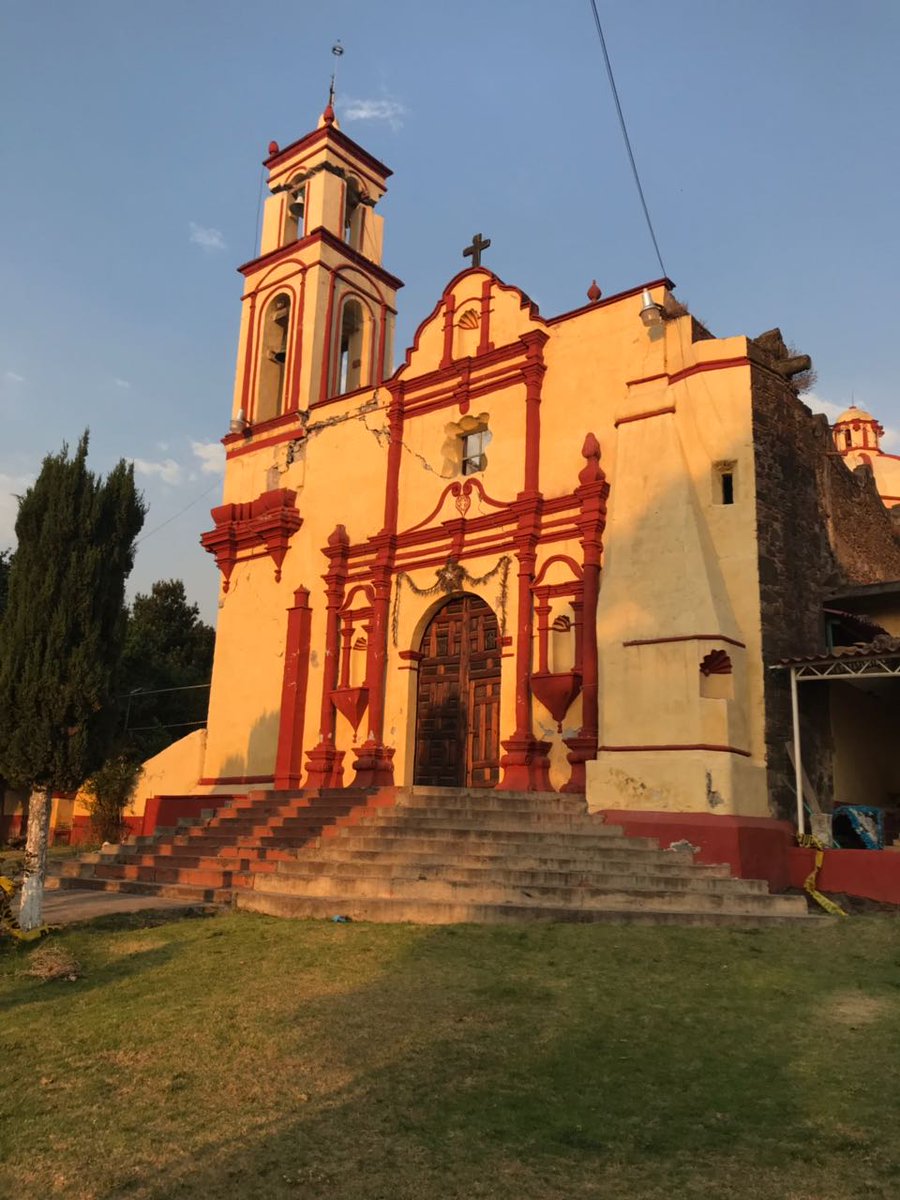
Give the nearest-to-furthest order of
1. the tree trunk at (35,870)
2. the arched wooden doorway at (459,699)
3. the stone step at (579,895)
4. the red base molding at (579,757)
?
the tree trunk at (35,870) < the stone step at (579,895) < the red base molding at (579,757) < the arched wooden doorway at (459,699)

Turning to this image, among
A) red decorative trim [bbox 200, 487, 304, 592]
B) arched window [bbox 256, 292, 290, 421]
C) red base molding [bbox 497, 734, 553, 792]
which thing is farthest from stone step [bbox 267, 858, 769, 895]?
→ arched window [bbox 256, 292, 290, 421]

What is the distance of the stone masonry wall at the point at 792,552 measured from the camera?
435 inches

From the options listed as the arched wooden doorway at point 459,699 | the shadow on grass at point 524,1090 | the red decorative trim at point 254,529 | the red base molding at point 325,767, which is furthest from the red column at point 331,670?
the shadow on grass at point 524,1090

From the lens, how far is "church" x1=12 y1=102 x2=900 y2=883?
1095cm

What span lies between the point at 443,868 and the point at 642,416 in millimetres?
6159

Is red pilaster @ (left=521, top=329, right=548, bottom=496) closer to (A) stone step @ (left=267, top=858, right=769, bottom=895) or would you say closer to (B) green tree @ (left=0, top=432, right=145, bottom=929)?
(A) stone step @ (left=267, top=858, right=769, bottom=895)

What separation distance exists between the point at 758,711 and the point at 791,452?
11.2ft

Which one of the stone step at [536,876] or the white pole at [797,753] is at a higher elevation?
the white pole at [797,753]

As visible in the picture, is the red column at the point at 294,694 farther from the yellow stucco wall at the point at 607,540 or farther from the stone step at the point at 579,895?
the stone step at the point at 579,895

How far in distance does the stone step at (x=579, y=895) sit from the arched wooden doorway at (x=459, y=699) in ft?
13.8

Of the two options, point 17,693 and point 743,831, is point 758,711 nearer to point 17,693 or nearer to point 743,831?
point 743,831

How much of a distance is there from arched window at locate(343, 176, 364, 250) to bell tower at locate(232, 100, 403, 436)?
20mm

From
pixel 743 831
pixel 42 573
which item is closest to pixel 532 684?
pixel 743 831

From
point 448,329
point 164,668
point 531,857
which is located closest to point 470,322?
point 448,329
